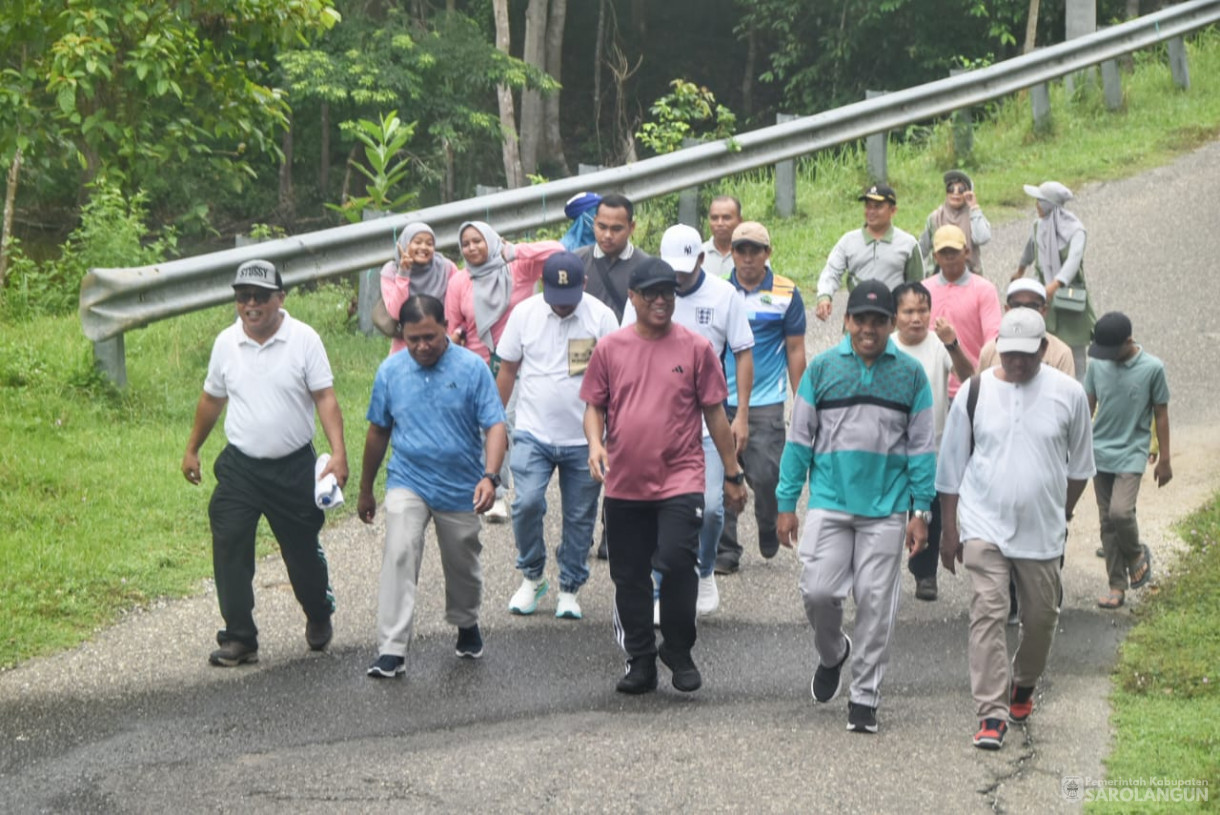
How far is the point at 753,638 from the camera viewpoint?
880cm

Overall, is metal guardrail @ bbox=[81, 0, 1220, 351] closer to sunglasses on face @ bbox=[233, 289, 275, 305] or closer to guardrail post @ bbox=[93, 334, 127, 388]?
guardrail post @ bbox=[93, 334, 127, 388]

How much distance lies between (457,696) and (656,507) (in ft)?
4.12

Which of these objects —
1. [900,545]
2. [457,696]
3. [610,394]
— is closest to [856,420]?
[900,545]

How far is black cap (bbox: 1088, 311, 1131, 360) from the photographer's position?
30.9 feet

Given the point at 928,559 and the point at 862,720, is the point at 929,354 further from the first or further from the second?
the point at 862,720

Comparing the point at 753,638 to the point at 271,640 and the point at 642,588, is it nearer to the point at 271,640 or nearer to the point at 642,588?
the point at 642,588

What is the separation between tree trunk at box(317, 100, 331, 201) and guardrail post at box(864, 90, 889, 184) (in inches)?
486

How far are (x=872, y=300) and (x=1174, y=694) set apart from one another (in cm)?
233

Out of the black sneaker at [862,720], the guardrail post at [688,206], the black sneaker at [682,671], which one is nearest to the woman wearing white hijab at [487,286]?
the black sneaker at [682,671]

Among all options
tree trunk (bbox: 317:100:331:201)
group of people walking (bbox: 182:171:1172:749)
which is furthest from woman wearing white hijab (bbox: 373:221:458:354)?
tree trunk (bbox: 317:100:331:201)

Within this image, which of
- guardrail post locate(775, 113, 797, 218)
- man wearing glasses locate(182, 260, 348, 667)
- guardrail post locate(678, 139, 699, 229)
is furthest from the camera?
guardrail post locate(775, 113, 797, 218)

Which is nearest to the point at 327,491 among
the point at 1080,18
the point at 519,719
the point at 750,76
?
the point at 519,719

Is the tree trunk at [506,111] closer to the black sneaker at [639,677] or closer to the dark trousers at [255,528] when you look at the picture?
the dark trousers at [255,528]

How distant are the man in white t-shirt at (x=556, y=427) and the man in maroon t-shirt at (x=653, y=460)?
0.92 metres
